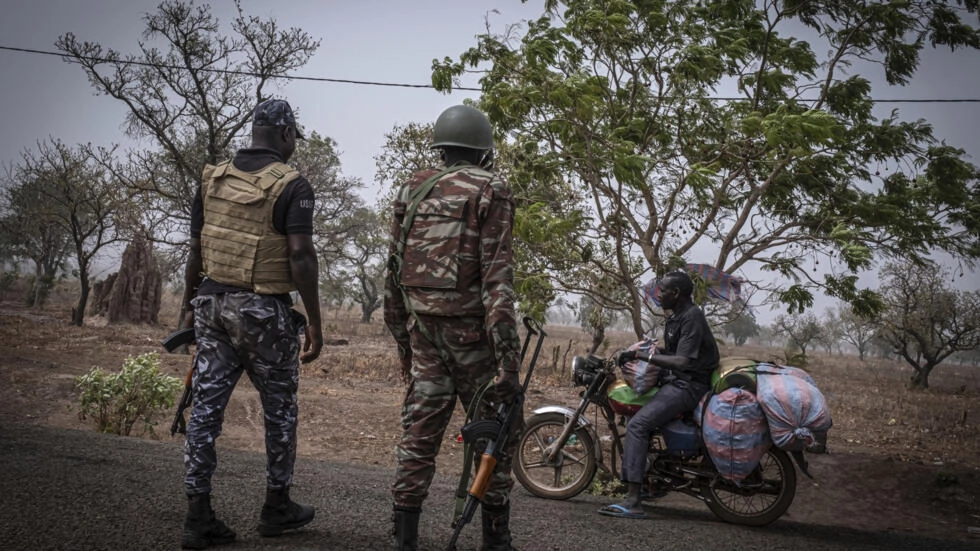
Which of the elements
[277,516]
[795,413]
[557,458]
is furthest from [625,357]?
[277,516]

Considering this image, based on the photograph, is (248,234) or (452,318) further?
(248,234)

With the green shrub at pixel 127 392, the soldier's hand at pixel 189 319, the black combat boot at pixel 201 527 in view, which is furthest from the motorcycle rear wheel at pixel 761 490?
the green shrub at pixel 127 392

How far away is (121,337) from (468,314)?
19983mm

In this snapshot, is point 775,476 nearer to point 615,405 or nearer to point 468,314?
point 615,405

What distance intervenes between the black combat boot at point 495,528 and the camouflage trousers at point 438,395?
0.15 feet

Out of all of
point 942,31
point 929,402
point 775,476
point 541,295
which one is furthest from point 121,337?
point 929,402

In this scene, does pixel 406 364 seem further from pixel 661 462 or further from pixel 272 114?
pixel 661 462

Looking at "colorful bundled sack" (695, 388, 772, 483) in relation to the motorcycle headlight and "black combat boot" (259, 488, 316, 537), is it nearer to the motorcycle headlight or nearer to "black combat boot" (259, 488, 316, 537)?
the motorcycle headlight

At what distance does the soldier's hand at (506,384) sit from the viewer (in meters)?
2.80

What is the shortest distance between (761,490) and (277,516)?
12.0 ft

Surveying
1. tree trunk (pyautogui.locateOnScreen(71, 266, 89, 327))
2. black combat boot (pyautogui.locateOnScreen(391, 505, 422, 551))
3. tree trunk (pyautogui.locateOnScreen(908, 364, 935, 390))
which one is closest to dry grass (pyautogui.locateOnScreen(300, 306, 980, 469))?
tree trunk (pyautogui.locateOnScreen(908, 364, 935, 390))

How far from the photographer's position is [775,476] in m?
5.32

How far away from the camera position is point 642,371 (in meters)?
5.11

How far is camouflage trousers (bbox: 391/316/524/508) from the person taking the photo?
2.86 m
